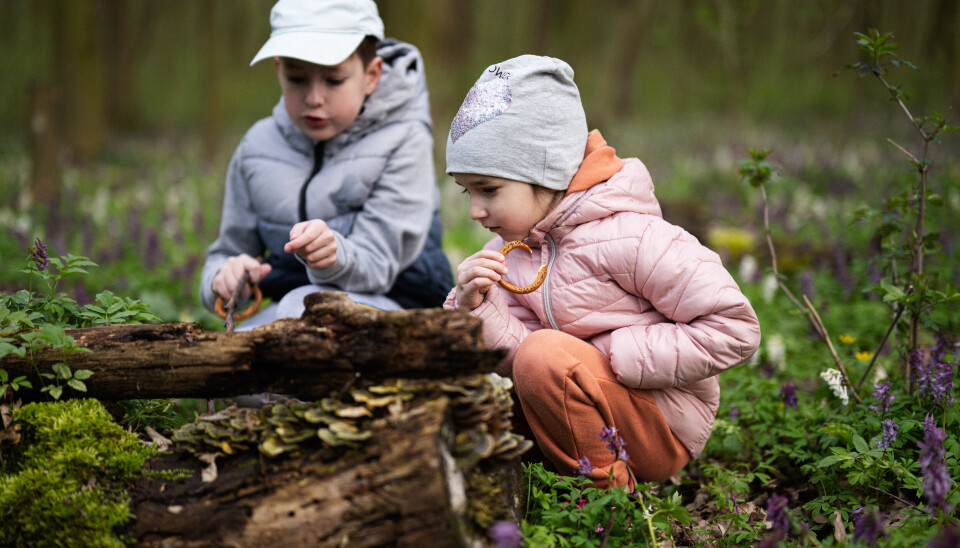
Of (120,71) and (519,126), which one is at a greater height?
(519,126)

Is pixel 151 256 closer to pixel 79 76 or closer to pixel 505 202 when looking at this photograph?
pixel 505 202

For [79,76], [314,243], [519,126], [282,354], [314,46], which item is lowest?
[79,76]

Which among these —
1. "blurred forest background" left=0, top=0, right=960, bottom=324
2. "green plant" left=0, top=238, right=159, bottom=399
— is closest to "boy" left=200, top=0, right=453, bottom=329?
"green plant" left=0, top=238, right=159, bottom=399

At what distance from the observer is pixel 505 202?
2.61 m

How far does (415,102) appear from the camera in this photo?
3.79 m

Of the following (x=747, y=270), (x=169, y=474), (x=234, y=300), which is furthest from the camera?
(x=747, y=270)

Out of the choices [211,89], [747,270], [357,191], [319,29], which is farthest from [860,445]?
[211,89]

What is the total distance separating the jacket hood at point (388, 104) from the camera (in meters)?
3.59

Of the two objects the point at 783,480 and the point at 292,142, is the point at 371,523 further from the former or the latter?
the point at 292,142

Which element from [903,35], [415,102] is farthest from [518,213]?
[903,35]

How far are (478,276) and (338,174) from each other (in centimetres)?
141

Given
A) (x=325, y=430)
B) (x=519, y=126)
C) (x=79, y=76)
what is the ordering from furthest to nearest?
(x=79, y=76) < (x=519, y=126) < (x=325, y=430)

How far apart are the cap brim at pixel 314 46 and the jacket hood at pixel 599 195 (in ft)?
4.15

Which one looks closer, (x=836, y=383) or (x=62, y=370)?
(x=62, y=370)
